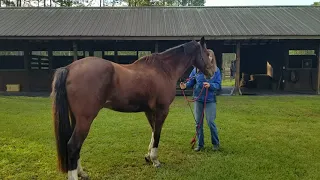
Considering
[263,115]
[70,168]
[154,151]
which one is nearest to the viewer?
[70,168]

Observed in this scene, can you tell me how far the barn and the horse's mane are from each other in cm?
903

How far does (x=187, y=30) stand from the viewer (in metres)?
14.4

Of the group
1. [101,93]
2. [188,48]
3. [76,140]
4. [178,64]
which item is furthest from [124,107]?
[188,48]

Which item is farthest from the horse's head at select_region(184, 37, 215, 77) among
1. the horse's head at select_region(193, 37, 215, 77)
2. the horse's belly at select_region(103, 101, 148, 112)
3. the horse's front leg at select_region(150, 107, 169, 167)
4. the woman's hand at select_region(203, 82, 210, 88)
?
the horse's belly at select_region(103, 101, 148, 112)

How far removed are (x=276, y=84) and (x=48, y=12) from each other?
13.5m

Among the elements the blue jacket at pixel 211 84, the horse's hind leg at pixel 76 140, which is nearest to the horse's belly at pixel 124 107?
the horse's hind leg at pixel 76 140

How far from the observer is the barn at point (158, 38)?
13906 millimetres

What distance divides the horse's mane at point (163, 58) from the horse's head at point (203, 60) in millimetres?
142

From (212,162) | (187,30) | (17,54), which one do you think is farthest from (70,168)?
(17,54)

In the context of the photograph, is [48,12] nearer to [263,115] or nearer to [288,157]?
[263,115]

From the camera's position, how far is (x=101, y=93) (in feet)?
12.2

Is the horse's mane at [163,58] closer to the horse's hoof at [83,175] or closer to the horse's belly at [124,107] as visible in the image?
the horse's belly at [124,107]

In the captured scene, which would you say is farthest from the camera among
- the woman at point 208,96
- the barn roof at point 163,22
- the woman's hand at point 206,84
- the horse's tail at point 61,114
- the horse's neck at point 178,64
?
the barn roof at point 163,22

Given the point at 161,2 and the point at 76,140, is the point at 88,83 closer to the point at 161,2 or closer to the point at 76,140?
the point at 76,140
